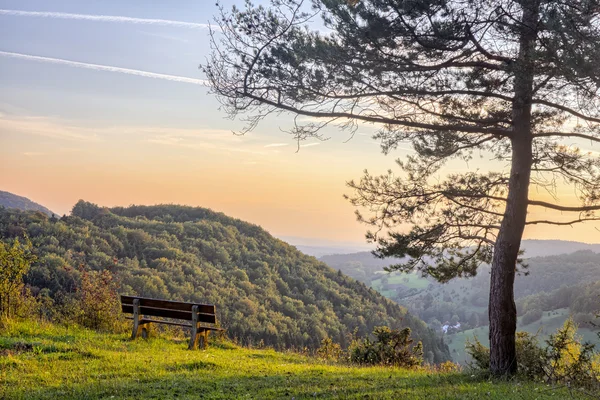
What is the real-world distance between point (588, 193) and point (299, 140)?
4.79 meters

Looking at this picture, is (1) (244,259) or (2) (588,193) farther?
(1) (244,259)

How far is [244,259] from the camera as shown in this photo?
54.4 m

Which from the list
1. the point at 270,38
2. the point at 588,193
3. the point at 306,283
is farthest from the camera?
the point at 306,283

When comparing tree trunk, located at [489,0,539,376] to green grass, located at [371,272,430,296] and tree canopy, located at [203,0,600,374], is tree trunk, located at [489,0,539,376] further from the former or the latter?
green grass, located at [371,272,430,296]

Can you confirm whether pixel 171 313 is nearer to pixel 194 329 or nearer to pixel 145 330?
pixel 194 329

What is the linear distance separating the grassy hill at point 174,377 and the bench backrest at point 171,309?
0.57 m

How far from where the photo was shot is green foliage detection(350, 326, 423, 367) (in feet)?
33.3

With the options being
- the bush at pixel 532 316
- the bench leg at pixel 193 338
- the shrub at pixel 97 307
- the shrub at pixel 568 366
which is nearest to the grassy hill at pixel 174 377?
the bench leg at pixel 193 338

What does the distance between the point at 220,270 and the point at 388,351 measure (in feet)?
129

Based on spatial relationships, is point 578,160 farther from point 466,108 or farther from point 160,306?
point 160,306

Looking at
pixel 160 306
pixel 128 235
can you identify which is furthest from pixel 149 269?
pixel 160 306

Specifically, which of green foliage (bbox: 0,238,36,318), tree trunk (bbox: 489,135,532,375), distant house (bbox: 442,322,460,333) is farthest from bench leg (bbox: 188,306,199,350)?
distant house (bbox: 442,322,460,333)

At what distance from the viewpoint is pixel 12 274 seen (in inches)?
355

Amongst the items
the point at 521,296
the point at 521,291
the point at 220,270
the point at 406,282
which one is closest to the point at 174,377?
the point at 220,270
